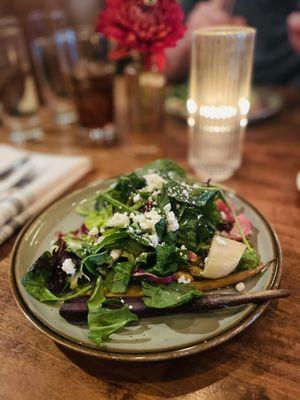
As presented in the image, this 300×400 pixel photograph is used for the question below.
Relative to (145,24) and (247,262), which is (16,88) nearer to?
(145,24)

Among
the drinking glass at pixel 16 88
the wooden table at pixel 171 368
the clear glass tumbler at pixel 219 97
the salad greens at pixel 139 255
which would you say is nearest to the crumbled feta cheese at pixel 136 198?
the salad greens at pixel 139 255

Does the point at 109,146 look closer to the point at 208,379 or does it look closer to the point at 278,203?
the point at 278,203

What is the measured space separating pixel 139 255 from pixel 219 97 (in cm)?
70

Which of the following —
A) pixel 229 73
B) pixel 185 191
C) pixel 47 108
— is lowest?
pixel 47 108

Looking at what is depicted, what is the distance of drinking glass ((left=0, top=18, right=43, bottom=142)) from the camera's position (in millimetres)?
1600

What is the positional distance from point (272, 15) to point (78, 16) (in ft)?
4.37

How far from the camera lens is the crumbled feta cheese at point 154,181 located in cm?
88

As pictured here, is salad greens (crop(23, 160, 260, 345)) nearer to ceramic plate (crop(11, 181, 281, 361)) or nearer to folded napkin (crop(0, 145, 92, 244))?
ceramic plate (crop(11, 181, 281, 361))

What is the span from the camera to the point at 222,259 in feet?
2.45

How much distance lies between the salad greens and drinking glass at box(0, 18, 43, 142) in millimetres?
1072

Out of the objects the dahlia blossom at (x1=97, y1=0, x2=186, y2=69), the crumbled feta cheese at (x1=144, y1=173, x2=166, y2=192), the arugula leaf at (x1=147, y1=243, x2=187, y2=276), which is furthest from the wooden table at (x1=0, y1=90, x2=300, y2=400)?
the dahlia blossom at (x1=97, y1=0, x2=186, y2=69)

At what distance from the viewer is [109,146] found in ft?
5.33

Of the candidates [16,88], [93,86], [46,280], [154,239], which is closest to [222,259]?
[154,239]

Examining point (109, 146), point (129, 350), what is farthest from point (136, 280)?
point (109, 146)
